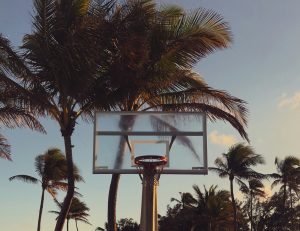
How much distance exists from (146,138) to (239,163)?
2497 cm

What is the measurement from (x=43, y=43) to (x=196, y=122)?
4271 mm

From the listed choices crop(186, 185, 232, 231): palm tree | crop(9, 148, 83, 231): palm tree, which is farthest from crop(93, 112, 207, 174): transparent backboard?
crop(186, 185, 232, 231): palm tree

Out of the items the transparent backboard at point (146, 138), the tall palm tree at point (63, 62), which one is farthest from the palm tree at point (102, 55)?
the transparent backboard at point (146, 138)

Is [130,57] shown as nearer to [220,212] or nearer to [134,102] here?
[134,102]

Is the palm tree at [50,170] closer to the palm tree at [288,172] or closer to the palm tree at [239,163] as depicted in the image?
the palm tree at [239,163]

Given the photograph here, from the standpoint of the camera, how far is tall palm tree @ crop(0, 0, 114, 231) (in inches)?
529

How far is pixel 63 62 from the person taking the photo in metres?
13.4

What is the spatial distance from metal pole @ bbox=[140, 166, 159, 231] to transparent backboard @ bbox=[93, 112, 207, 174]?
17.6 inches

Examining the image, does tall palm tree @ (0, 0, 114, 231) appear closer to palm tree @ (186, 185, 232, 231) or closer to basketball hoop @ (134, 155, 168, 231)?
basketball hoop @ (134, 155, 168, 231)

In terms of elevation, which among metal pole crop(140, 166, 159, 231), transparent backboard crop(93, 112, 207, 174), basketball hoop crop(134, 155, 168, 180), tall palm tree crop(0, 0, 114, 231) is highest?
tall palm tree crop(0, 0, 114, 231)

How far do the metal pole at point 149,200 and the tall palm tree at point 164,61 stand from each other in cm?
312

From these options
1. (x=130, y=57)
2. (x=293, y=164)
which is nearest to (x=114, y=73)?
(x=130, y=57)

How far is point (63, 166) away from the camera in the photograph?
33.8 meters

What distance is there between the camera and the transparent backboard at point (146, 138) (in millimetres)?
12305
